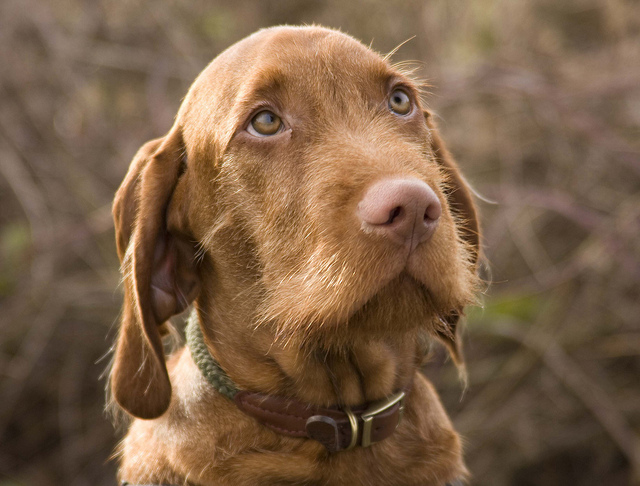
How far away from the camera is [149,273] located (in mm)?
2211

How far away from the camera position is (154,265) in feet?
7.61

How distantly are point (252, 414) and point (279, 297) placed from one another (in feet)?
1.33

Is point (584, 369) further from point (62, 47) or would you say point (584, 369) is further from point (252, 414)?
point (62, 47)

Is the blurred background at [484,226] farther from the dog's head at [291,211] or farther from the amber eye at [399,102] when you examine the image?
the dog's head at [291,211]

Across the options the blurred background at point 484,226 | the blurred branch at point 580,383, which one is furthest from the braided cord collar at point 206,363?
the blurred branch at point 580,383

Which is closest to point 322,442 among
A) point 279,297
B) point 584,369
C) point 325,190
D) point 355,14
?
point 279,297

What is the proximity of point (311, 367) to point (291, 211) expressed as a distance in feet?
1.78

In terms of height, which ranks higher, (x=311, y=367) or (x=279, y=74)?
(x=279, y=74)

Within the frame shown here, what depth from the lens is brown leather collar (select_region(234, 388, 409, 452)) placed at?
205 cm

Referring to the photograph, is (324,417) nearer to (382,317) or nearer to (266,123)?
(382,317)

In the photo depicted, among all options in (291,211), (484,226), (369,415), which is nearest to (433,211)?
(291,211)

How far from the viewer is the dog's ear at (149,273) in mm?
2215

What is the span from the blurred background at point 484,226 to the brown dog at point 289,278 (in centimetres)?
214

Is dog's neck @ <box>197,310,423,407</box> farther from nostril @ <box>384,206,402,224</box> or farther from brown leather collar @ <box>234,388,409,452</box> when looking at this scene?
nostril @ <box>384,206,402,224</box>
